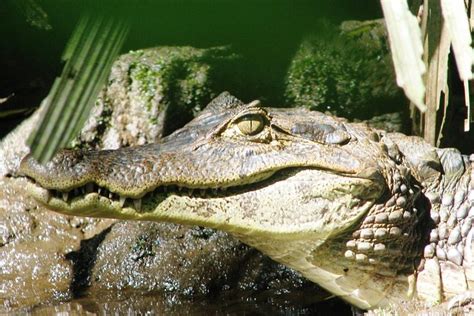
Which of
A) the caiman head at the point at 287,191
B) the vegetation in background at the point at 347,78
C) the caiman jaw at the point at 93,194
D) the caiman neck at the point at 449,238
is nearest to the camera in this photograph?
the caiman jaw at the point at 93,194

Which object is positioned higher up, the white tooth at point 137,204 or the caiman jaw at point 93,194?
the caiman jaw at point 93,194

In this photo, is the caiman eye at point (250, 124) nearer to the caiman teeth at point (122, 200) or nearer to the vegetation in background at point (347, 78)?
the caiman teeth at point (122, 200)

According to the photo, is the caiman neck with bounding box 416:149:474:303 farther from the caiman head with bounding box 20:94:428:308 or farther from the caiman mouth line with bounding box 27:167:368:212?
the caiman mouth line with bounding box 27:167:368:212

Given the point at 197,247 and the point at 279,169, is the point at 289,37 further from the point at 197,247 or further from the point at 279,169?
the point at 279,169

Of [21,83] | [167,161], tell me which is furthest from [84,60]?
[21,83]

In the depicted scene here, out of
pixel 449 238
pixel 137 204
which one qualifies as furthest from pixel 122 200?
pixel 449 238

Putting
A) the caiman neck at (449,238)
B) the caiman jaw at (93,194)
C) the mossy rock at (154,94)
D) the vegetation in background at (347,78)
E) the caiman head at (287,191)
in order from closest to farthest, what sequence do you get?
the caiman jaw at (93,194)
the caiman head at (287,191)
the caiman neck at (449,238)
the mossy rock at (154,94)
the vegetation in background at (347,78)

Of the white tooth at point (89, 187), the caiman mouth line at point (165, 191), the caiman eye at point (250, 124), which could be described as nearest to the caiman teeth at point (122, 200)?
the caiman mouth line at point (165, 191)

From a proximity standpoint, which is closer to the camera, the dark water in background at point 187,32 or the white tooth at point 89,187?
the white tooth at point 89,187
